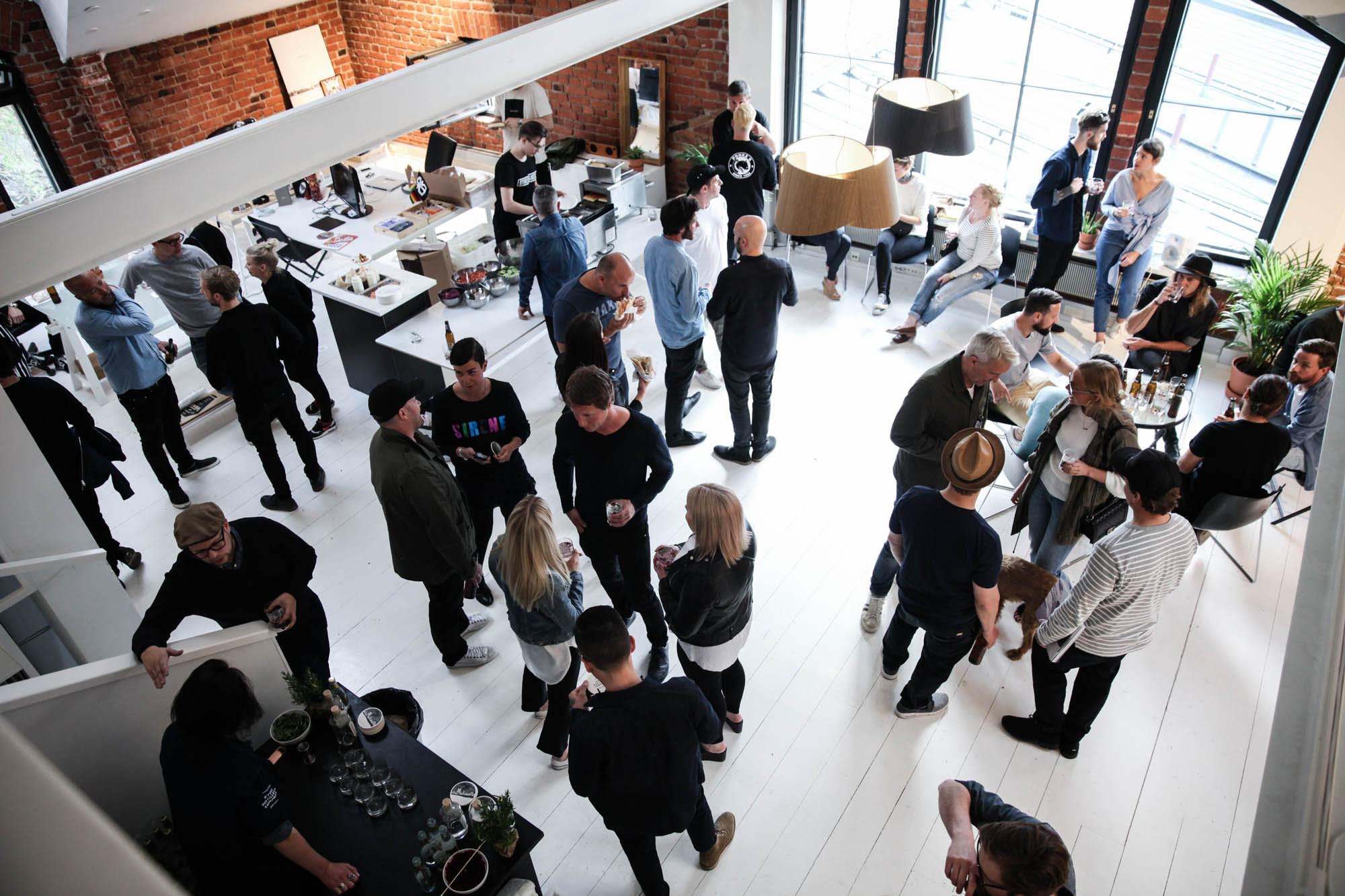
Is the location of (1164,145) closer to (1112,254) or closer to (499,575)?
(1112,254)

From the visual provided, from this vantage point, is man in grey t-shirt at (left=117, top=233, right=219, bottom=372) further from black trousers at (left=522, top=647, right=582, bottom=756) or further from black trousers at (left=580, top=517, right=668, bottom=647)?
black trousers at (left=522, top=647, right=582, bottom=756)

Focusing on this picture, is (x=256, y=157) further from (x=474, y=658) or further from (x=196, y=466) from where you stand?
(x=196, y=466)

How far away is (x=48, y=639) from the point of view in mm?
3639

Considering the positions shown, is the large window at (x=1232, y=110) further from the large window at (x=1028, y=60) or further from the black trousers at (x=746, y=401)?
the black trousers at (x=746, y=401)

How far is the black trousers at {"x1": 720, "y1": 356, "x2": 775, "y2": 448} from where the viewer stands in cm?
512

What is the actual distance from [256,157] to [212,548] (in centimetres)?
163

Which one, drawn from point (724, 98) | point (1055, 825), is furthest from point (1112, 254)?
point (1055, 825)

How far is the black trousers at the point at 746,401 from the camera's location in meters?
5.12

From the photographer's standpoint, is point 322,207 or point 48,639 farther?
point 322,207

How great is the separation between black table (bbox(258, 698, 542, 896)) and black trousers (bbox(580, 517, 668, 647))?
4.02 feet

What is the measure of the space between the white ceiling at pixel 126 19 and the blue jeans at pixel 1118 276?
25.3 feet

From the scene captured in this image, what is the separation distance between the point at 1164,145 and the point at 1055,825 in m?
4.80

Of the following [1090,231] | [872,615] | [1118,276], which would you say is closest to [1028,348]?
[872,615]

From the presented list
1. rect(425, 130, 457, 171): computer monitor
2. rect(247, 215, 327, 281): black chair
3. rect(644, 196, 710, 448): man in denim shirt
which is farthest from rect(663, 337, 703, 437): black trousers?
rect(425, 130, 457, 171): computer monitor
